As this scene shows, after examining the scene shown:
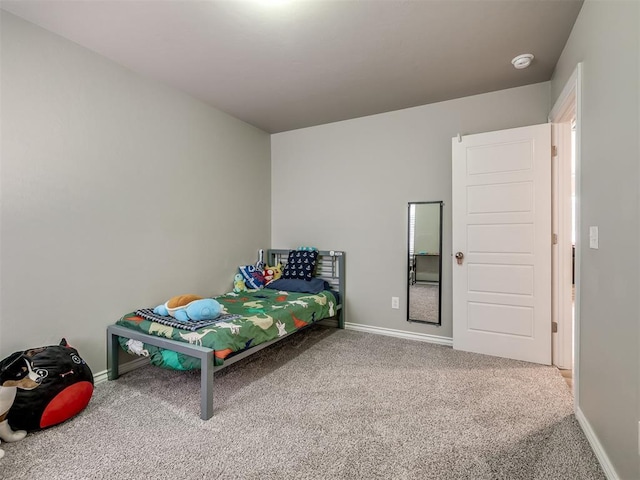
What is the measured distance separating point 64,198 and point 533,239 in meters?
3.56

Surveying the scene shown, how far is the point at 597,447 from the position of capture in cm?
156

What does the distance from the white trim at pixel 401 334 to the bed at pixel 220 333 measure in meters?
0.47

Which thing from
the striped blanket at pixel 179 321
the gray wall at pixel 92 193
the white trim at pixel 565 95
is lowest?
the striped blanket at pixel 179 321

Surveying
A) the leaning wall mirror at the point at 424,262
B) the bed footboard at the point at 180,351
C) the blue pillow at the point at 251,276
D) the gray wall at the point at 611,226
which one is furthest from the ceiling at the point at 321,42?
the bed footboard at the point at 180,351

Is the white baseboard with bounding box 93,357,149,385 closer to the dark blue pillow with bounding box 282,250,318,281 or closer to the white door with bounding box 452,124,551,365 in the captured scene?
the dark blue pillow with bounding box 282,250,318,281

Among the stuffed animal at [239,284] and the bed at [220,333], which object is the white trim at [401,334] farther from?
the stuffed animal at [239,284]

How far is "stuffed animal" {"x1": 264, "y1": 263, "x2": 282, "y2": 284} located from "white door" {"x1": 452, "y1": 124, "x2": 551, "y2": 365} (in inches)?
77.9

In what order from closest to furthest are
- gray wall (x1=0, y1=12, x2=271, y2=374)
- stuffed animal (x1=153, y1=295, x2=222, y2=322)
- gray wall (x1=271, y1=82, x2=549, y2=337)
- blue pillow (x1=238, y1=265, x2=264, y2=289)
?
1. gray wall (x1=0, y1=12, x2=271, y2=374)
2. stuffed animal (x1=153, y1=295, x2=222, y2=322)
3. gray wall (x1=271, y1=82, x2=549, y2=337)
4. blue pillow (x1=238, y1=265, x2=264, y2=289)

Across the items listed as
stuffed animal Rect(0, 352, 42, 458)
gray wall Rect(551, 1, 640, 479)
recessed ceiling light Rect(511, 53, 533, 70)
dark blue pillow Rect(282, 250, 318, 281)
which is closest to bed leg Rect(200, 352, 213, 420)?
stuffed animal Rect(0, 352, 42, 458)

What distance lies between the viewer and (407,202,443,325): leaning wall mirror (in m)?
3.26

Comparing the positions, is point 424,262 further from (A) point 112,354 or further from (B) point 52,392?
(B) point 52,392

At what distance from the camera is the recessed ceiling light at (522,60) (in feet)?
7.76

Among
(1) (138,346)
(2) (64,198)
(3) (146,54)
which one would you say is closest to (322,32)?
(3) (146,54)

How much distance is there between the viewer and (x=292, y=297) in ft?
10.6
